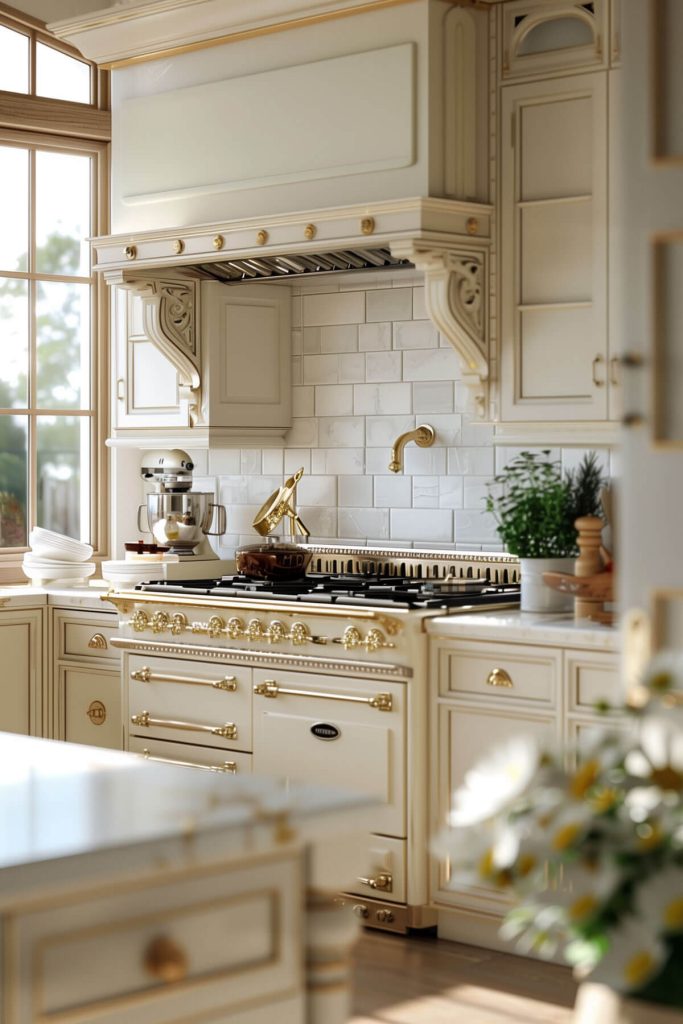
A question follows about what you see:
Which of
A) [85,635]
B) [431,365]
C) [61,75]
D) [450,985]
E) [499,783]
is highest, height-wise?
[61,75]

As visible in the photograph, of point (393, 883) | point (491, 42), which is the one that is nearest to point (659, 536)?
point (393, 883)

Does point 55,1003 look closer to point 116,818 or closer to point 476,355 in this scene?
point 116,818

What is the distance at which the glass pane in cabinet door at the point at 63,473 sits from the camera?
5996 mm

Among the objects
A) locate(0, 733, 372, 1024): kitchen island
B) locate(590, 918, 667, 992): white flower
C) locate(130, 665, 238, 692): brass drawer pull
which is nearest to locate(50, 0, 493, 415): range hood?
locate(130, 665, 238, 692): brass drawer pull

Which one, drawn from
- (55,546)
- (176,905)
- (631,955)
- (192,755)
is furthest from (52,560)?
(631,955)

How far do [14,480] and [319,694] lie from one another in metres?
1.96

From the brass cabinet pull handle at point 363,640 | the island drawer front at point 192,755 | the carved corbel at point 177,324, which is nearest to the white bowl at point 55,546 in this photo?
the carved corbel at point 177,324

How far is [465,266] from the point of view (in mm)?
4590

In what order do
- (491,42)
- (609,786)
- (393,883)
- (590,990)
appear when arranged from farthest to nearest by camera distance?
1. (491,42)
2. (393,883)
3. (590,990)
4. (609,786)

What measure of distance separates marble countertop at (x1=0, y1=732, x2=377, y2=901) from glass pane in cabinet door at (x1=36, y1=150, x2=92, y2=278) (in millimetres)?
4209

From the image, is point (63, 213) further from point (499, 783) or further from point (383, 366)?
point (499, 783)

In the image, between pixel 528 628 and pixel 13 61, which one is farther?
pixel 13 61

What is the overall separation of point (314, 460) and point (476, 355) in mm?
1068

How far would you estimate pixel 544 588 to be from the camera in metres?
4.39
